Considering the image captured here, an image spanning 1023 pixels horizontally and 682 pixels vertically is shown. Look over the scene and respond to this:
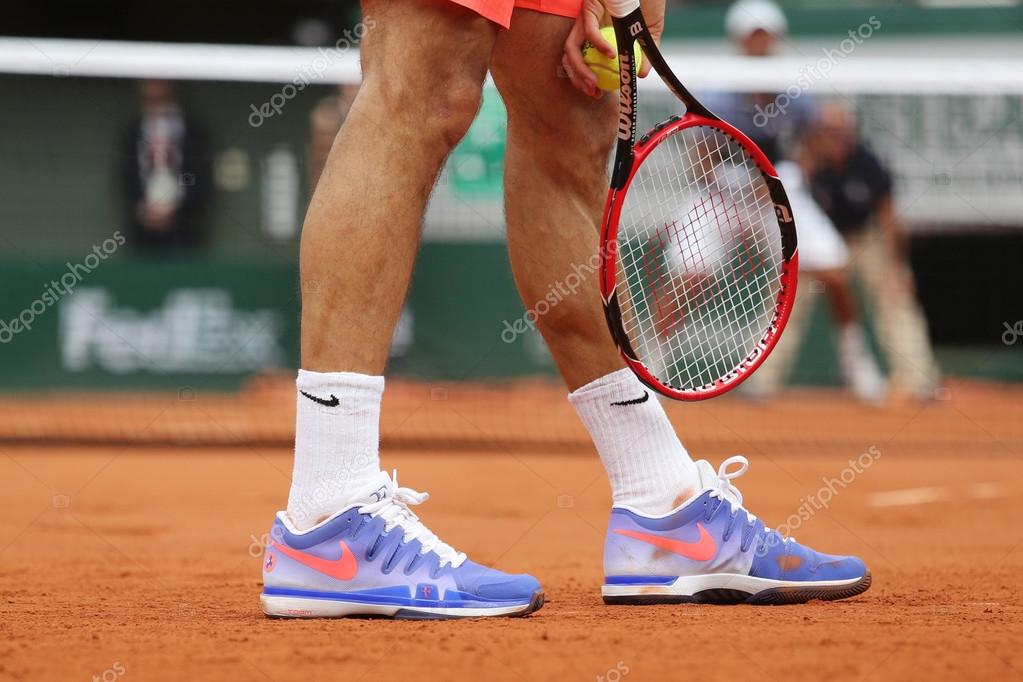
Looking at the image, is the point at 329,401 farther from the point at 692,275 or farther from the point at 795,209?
the point at 795,209

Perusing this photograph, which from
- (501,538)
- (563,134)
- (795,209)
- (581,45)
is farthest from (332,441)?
(795,209)

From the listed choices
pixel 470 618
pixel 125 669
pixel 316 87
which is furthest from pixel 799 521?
pixel 316 87

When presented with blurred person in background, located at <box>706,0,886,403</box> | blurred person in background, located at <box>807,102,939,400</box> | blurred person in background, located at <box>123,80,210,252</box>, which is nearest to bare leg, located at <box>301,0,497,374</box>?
blurred person in background, located at <box>706,0,886,403</box>

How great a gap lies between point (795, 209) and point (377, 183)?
20.7 feet

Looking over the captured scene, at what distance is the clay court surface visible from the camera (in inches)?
75.4

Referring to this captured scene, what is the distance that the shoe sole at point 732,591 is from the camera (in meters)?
2.57

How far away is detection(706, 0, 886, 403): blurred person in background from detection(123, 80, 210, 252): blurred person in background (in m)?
3.14

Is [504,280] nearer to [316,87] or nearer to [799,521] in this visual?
[316,87]

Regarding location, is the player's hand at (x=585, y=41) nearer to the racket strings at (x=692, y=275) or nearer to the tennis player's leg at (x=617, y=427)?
the tennis player's leg at (x=617, y=427)

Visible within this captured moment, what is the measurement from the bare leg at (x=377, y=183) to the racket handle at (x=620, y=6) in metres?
0.28

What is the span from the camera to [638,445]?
261 cm

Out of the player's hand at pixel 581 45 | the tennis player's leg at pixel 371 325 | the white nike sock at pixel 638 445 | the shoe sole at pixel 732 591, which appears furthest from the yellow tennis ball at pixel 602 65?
the shoe sole at pixel 732 591

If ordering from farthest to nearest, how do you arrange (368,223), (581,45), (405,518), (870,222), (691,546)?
Result: (870,222)
(691,546)
(581,45)
(405,518)
(368,223)

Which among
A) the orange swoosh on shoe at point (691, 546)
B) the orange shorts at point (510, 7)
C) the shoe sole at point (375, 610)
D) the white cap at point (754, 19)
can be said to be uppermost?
the white cap at point (754, 19)
